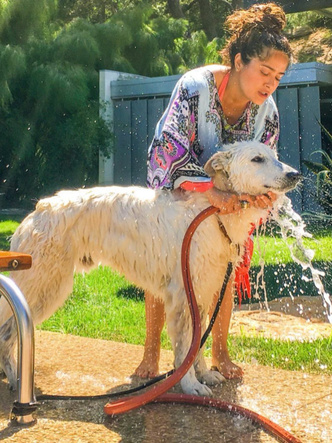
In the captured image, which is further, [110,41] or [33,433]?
[110,41]

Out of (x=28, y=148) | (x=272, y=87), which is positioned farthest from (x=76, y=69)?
(x=272, y=87)

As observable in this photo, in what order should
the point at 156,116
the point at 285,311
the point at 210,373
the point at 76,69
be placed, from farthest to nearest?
1. the point at 76,69
2. the point at 156,116
3. the point at 285,311
4. the point at 210,373

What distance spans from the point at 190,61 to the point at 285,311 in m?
16.7

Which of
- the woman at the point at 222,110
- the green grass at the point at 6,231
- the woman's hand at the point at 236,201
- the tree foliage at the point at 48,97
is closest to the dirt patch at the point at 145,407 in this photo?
the woman at the point at 222,110

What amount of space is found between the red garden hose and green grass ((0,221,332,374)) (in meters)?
0.76

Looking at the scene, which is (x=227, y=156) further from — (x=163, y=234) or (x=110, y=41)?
(x=110, y=41)

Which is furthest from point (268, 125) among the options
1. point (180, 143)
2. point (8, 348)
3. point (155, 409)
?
point (8, 348)

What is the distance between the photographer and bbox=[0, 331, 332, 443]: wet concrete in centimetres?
316

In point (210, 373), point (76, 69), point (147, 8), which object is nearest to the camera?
point (210, 373)

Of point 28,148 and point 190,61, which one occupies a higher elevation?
point 190,61

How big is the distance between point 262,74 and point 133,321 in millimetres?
2782

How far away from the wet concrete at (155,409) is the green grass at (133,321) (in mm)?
355

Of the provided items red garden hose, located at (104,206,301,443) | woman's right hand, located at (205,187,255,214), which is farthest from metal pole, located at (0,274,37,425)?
woman's right hand, located at (205,187,255,214)

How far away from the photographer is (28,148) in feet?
52.0
